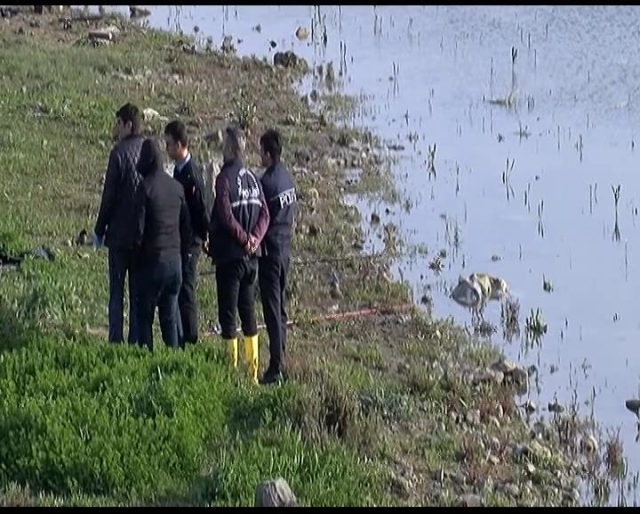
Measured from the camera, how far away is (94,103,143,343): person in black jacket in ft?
41.3

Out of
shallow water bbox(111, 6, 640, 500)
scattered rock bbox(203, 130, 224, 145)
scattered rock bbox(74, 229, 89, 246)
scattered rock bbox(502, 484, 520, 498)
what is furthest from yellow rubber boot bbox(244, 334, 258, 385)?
scattered rock bbox(203, 130, 224, 145)

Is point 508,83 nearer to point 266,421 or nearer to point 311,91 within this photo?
point 311,91

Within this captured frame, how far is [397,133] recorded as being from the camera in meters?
26.6

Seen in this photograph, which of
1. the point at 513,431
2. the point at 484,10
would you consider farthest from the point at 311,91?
the point at 513,431

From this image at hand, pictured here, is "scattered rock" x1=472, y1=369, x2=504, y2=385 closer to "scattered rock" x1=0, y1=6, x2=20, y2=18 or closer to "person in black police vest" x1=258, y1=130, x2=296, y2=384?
"person in black police vest" x1=258, y1=130, x2=296, y2=384

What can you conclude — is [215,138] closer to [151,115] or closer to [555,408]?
[151,115]

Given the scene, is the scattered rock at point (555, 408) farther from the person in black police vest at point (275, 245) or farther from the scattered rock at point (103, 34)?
the scattered rock at point (103, 34)

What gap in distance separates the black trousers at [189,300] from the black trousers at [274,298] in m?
0.63

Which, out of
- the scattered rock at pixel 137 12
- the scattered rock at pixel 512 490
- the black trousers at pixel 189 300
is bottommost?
the scattered rock at pixel 512 490

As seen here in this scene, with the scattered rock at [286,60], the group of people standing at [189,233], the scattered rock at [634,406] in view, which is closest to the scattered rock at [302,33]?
the scattered rock at [286,60]

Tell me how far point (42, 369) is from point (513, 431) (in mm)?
4315

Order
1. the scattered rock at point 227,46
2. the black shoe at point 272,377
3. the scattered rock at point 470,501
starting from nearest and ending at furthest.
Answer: the scattered rock at point 470,501 → the black shoe at point 272,377 → the scattered rock at point 227,46

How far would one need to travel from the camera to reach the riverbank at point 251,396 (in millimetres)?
10398

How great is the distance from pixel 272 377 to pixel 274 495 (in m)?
3.50
